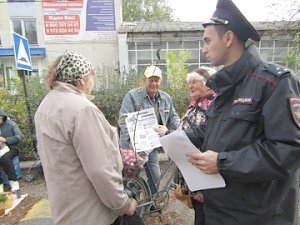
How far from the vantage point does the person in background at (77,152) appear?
1.62 meters

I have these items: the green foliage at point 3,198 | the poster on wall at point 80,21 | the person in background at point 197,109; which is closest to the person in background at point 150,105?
the person in background at point 197,109

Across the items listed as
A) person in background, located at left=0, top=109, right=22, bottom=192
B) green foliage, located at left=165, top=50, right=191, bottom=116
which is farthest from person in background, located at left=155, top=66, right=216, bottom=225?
person in background, located at left=0, top=109, right=22, bottom=192

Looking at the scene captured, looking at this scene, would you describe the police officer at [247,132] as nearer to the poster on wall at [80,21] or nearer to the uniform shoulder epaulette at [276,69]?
the uniform shoulder epaulette at [276,69]

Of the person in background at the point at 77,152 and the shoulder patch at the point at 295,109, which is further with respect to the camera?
the person in background at the point at 77,152

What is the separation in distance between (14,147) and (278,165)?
4.72m

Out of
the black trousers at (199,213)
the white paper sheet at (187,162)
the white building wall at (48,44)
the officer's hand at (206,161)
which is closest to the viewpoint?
the officer's hand at (206,161)

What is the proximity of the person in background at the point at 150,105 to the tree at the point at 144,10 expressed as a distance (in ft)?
95.9

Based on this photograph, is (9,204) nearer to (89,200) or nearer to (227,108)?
(89,200)

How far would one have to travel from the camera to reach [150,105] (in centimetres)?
337

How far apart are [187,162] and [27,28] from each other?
66.7 feet

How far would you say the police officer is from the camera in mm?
1231

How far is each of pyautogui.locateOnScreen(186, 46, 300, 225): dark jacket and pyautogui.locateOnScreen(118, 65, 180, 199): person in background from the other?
Answer: 1793 millimetres

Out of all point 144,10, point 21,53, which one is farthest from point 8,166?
point 144,10

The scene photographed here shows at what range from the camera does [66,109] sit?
1.64 m
